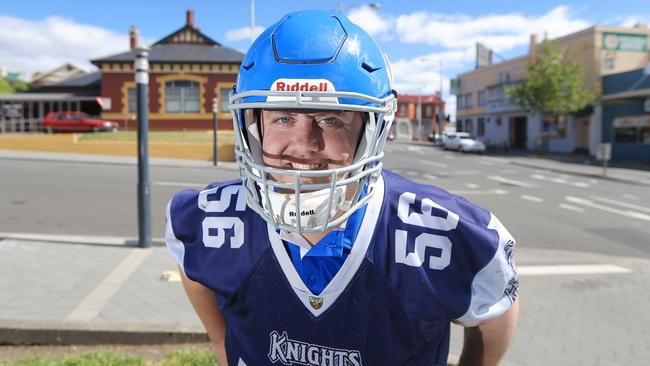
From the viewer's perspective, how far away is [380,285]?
1481 mm

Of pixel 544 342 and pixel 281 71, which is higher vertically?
pixel 281 71

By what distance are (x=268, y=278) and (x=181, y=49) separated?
3320 centimetres

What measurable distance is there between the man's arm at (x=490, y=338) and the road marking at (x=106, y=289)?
3.66m

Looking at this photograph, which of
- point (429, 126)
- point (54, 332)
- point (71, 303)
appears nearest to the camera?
point (54, 332)

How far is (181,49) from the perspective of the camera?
32062 mm

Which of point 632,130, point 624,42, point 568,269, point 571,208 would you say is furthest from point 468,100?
point 568,269

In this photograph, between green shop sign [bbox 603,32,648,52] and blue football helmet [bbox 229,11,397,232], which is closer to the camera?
blue football helmet [bbox 229,11,397,232]

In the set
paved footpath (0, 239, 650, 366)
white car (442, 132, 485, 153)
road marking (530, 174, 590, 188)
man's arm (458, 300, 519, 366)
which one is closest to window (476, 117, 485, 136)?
white car (442, 132, 485, 153)

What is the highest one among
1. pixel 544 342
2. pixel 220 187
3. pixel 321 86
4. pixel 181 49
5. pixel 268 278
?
pixel 181 49

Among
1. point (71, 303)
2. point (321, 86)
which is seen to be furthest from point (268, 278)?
point (71, 303)

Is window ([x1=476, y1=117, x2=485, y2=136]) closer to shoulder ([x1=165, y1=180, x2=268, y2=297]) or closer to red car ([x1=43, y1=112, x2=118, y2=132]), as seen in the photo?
red car ([x1=43, y1=112, x2=118, y2=132])

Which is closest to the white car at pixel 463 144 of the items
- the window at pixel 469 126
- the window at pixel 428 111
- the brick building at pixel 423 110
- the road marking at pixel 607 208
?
the window at pixel 469 126

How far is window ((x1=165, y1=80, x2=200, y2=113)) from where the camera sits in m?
30.7

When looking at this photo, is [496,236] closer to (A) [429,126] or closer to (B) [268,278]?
(B) [268,278]
